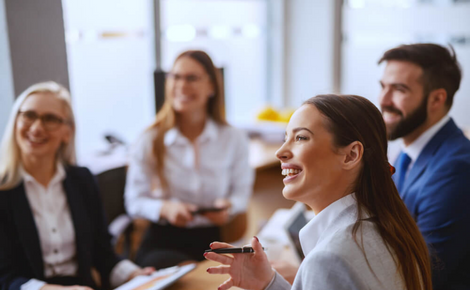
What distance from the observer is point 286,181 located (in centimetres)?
101

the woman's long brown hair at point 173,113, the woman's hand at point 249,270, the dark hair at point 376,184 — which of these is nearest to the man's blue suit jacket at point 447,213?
the dark hair at point 376,184

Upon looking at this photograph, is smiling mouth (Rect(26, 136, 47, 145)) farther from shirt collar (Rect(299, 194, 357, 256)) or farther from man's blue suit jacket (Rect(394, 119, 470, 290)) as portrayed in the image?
man's blue suit jacket (Rect(394, 119, 470, 290))

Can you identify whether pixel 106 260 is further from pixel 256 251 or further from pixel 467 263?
pixel 467 263

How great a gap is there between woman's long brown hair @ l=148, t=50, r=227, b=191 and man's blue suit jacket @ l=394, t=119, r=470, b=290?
1.22 meters

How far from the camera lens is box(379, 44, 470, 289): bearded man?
1.36 meters

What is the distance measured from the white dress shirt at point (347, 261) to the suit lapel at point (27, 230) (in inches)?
37.1

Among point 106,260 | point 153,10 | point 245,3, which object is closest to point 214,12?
point 245,3

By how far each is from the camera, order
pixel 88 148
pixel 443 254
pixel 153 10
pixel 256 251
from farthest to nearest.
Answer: pixel 153 10, pixel 88 148, pixel 443 254, pixel 256 251

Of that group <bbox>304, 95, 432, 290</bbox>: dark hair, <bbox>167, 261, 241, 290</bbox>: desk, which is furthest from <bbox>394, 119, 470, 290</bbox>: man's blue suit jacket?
<bbox>167, 261, 241, 290</bbox>: desk

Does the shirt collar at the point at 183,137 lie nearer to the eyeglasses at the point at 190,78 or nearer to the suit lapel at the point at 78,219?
the eyeglasses at the point at 190,78

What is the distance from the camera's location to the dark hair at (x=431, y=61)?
1.56 metres

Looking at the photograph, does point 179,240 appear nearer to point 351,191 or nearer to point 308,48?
point 351,191

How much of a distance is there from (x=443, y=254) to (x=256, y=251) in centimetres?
64

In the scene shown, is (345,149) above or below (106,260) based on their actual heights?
above
